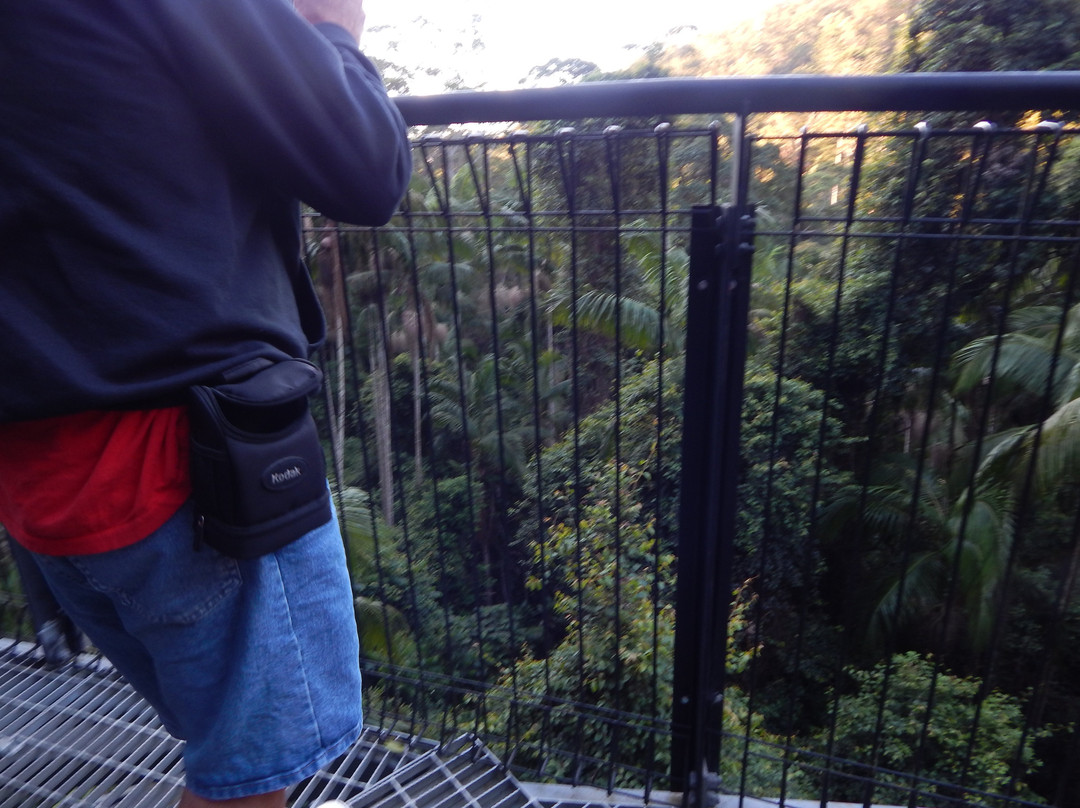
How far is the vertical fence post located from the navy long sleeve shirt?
82cm

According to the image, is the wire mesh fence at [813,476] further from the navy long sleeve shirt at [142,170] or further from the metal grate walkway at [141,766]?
the navy long sleeve shirt at [142,170]

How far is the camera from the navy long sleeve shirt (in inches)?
31.9

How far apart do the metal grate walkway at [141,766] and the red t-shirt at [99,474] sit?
3.80 ft

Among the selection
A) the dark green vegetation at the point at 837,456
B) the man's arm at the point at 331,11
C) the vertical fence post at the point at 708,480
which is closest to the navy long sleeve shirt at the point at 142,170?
the man's arm at the point at 331,11

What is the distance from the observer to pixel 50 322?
2.83 ft

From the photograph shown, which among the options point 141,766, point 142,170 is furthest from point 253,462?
point 141,766

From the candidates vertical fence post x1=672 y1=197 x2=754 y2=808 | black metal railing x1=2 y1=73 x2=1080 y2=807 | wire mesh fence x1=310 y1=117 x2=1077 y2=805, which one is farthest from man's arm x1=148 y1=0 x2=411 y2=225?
wire mesh fence x1=310 y1=117 x2=1077 y2=805

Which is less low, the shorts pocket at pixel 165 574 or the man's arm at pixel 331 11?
the man's arm at pixel 331 11

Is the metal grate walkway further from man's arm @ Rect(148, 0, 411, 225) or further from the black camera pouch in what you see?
man's arm @ Rect(148, 0, 411, 225)

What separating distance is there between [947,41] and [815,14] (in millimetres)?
23265

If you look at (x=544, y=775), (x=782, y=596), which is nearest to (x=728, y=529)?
(x=544, y=775)

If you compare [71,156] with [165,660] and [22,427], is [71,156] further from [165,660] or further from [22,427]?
[165,660]

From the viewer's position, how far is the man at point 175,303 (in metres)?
0.82

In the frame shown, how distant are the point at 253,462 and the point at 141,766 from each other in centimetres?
148
